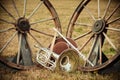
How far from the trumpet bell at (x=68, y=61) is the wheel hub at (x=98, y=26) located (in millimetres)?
813

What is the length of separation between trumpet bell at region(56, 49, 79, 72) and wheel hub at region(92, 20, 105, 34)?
0.81 meters

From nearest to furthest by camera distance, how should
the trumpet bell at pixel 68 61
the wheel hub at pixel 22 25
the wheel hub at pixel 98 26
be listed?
the trumpet bell at pixel 68 61 → the wheel hub at pixel 98 26 → the wheel hub at pixel 22 25

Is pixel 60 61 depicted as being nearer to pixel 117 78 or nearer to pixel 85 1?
pixel 117 78

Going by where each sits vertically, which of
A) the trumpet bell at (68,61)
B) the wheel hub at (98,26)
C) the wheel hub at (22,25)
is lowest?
the trumpet bell at (68,61)

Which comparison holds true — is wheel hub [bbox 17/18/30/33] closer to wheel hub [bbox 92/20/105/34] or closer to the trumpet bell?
the trumpet bell

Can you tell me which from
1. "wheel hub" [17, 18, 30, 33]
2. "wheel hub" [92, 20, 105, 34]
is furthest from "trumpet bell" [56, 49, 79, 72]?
"wheel hub" [17, 18, 30, 33]

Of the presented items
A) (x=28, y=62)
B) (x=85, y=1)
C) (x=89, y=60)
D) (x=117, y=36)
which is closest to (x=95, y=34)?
(x=89, y=60)

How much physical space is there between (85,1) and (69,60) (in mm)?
1884

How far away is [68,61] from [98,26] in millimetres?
1142

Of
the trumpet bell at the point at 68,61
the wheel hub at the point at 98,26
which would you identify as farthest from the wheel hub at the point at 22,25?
the wheel hub at the point at 98,26

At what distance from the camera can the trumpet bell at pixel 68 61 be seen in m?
7.48

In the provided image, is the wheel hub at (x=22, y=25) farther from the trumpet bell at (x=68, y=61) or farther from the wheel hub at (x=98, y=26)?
the wheel hub at (x=98, y=26)

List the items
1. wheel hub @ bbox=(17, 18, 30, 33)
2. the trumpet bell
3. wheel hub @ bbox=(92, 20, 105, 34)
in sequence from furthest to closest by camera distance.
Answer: wheel hub @ bbox=(17, 18, 30, 33), wheel hub @ bbox=(92, 20, 105, 34), the trumpet bell

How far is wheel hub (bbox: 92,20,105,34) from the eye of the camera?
7750mm
